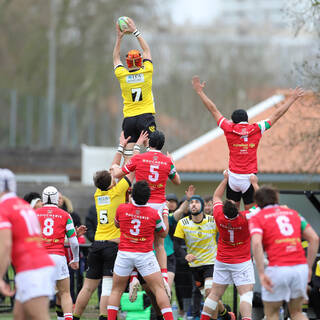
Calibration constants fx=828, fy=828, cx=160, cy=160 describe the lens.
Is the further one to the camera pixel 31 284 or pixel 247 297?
pixel 247 297

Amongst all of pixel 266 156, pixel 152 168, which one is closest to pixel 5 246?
pixel 152 168

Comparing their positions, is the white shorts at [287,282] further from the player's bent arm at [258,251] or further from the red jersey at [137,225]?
the red jersey at [137,225]

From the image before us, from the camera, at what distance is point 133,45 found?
45.4 metres

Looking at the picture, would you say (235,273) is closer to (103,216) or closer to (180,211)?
(103,216)

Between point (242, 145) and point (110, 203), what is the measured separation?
244 centimetres

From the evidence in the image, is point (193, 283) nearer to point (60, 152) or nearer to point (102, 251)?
point (102, 251)

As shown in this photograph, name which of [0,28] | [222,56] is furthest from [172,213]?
[222,56]

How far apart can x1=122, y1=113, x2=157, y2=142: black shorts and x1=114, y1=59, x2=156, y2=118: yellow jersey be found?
9cm

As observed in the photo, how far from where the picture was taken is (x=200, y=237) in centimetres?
1470

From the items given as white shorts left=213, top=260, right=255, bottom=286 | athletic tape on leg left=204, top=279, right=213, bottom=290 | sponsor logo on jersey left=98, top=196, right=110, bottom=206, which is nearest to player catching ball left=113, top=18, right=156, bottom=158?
sponsor logo on jersey left=98, top=196, right=110, bottom=206

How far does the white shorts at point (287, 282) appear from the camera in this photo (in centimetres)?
1049

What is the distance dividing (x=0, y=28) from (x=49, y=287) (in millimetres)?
39570

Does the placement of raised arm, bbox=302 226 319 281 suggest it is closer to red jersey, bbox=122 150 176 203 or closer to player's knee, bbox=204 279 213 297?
red jersey, bbox=122 150 176 203

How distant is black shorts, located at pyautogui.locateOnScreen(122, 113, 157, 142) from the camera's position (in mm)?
14102
